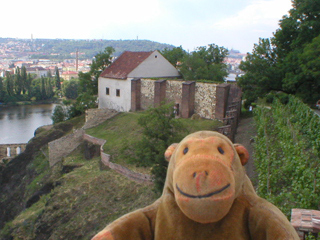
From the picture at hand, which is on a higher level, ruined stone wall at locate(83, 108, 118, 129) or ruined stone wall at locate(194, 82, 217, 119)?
ruined stone wall at locate(194, 82, 217, 119)

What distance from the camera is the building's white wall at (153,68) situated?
90.9ft

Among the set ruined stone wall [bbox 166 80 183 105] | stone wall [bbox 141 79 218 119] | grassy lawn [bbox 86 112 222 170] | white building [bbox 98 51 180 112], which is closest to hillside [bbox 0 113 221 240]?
grassy lawn [bbox 86 112 222 170]

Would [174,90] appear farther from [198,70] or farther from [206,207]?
[206,207]

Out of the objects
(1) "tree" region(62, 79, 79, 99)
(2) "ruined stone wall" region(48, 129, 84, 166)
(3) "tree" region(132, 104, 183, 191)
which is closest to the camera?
(3) "tree" region(132, 104, 183, 191)

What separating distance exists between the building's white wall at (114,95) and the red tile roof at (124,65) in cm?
45

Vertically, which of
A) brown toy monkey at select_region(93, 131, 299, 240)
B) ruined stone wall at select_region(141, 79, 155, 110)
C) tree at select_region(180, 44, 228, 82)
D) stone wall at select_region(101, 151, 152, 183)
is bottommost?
stone wall at select_region(101, 151, 152, 183)

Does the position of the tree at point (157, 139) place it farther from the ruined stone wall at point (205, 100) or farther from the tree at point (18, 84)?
the tree at point (18, 84)

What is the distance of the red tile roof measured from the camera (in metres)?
27.9

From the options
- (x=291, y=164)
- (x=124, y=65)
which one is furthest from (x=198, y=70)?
(x=291, y=164)

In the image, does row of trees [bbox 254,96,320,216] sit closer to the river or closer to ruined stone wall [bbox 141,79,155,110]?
ruined stone wall [bbox 141,79,155,110]

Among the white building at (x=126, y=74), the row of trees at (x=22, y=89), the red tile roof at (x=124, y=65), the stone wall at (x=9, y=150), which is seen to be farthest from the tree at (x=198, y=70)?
the row of trees at (x=22, y=89)

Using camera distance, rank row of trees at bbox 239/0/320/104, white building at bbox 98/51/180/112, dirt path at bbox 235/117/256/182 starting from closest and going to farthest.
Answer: dirt path at bbox 235/117/256/182, row of trees at bbox 239/0/320/104, white building at bbox 98/51/180/112

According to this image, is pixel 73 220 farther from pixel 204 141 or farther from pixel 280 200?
pixel 204 141

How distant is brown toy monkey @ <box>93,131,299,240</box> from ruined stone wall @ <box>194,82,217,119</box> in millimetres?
18890
